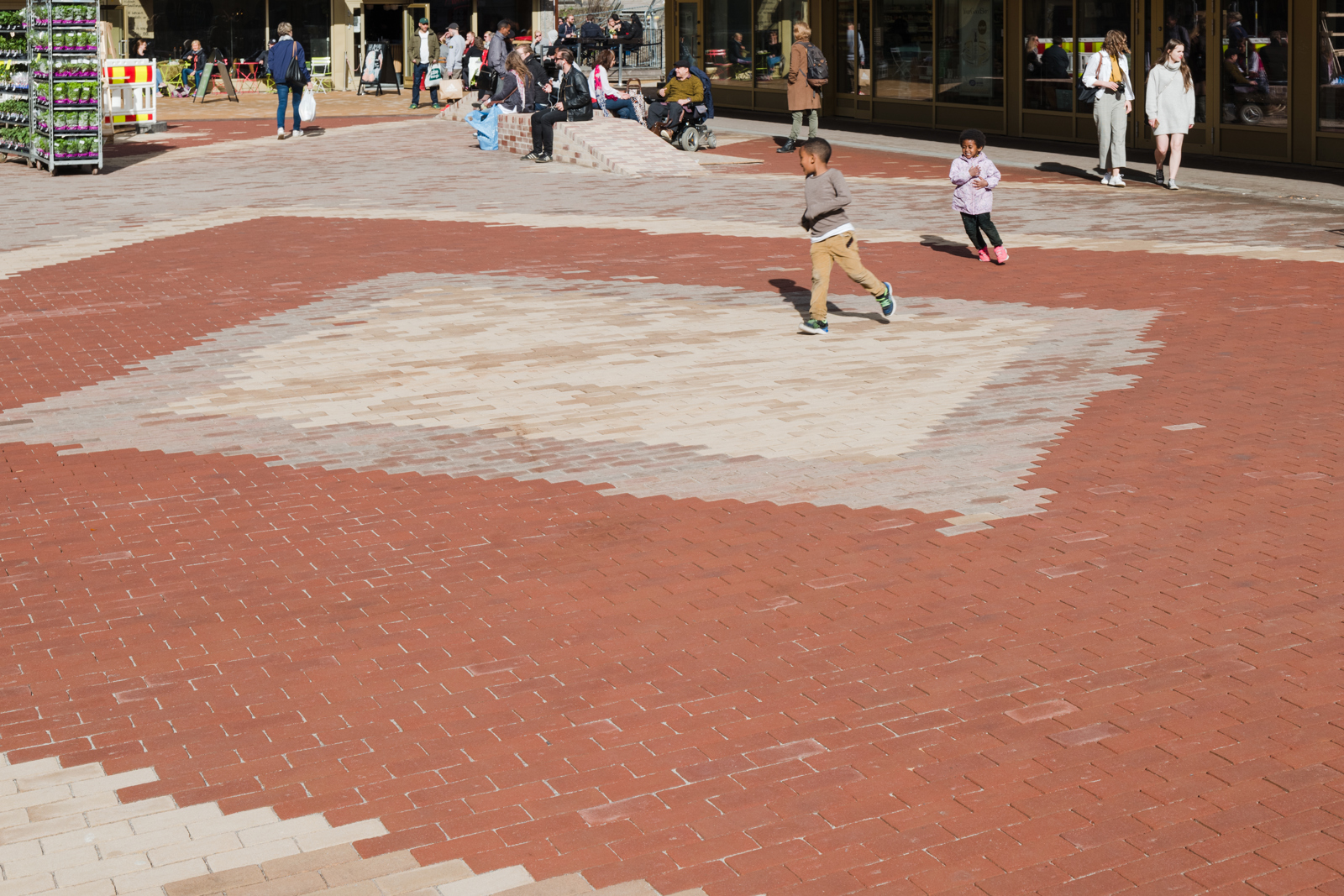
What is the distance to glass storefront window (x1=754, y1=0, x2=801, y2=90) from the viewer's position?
105 ft

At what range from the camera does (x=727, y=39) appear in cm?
3422

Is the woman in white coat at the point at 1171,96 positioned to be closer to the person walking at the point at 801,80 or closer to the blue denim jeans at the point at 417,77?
the person walking at the point at 801,80

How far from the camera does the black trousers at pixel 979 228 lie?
14.2 meters

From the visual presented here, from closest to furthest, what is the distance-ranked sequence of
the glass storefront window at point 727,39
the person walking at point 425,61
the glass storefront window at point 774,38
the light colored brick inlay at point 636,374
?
1. the light colored brick inlay at point 636,374
2. the glass storefront window at point 774,38
3. the glass storefront window at point 727,39
4. the person walking at point 425,61

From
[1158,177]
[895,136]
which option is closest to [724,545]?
[1158,177]

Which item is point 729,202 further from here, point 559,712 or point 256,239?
point 559,712

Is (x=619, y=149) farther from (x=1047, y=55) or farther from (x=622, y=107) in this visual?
(x=1047, y=55)

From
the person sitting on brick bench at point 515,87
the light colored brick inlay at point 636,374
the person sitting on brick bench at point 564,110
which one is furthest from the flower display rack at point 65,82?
the light colored brick inlay at point 636,374

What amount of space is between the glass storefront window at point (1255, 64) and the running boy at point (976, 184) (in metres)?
9.06

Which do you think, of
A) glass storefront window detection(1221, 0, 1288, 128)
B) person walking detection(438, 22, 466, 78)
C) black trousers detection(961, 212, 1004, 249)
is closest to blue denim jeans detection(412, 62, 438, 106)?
person walking detection(438, 22, 466, 78)

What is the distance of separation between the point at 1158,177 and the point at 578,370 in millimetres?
12363

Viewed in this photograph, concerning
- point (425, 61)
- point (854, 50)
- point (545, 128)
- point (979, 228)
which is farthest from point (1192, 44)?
point (425, 61)

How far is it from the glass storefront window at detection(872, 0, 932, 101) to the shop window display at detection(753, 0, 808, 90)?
201 cm

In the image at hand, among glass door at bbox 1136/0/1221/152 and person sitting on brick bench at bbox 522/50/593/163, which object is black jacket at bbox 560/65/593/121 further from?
glass door at bbox 1136/0/1221/152
